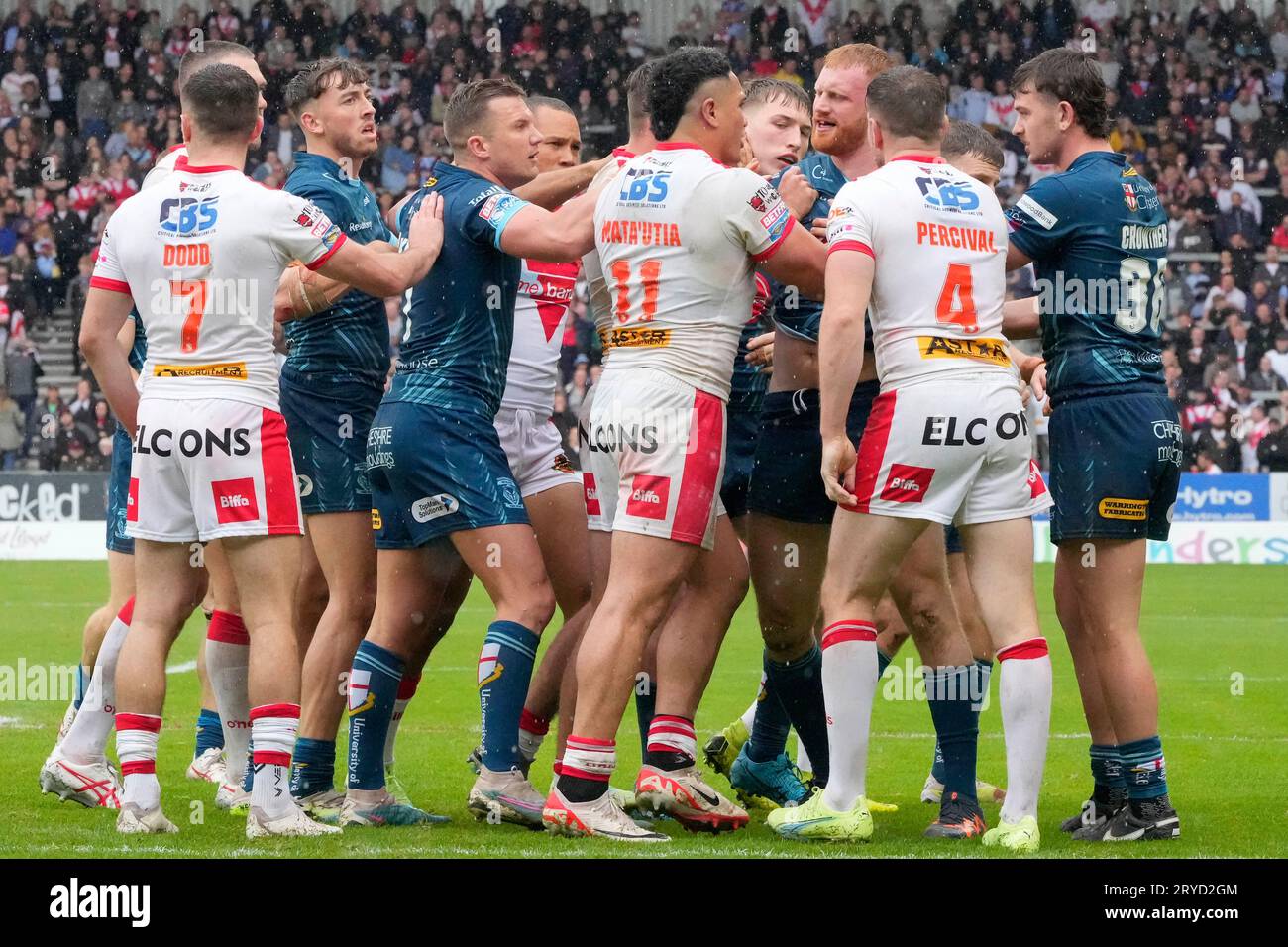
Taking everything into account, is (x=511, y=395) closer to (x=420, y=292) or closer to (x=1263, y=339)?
(x=420, y=292)

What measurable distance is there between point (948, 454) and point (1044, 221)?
3.23 feet

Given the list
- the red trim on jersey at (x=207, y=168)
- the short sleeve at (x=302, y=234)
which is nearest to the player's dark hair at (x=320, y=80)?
the red trim on jersey at (x=207, y=168)

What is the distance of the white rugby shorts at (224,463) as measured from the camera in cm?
536

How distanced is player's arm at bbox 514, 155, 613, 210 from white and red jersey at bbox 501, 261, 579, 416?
360 mm

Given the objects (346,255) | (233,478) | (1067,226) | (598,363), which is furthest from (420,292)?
(598,363)

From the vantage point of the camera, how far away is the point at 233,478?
536 centimetres

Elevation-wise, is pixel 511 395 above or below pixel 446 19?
below

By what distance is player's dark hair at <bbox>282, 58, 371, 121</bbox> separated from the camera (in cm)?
647

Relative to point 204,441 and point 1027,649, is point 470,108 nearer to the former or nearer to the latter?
point 204,441

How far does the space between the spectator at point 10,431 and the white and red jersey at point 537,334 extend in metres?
16.2

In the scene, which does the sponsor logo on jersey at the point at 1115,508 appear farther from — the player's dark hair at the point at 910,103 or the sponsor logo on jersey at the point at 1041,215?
the player's dark hair at the point at 910,103

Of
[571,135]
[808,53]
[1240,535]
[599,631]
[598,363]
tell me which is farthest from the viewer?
[808,53]

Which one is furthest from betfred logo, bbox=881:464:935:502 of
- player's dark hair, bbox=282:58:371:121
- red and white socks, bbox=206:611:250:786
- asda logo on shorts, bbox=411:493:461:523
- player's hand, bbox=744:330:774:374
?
player's dark hair, bbox=282:58:371:121

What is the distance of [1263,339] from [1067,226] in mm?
17733
